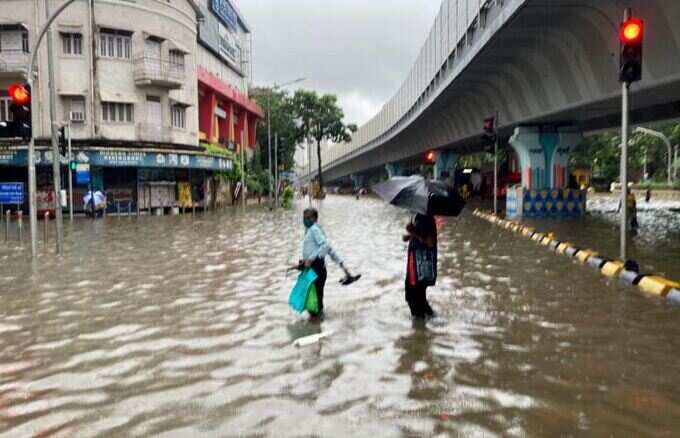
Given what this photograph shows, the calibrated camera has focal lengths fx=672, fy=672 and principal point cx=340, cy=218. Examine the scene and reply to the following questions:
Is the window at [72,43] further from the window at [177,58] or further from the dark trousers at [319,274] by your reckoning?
the dark trousers at [319,274]

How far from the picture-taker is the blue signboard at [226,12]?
5284 cm

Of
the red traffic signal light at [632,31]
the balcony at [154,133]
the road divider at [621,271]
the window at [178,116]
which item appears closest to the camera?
the road divider at [621,271]

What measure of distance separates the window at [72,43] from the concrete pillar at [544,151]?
73.4ft

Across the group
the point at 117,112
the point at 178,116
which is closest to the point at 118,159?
the point at 117,112

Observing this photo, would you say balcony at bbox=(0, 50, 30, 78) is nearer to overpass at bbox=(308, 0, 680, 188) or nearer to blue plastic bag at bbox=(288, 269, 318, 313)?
overpass at bbox=(308, 0, 680, 188)

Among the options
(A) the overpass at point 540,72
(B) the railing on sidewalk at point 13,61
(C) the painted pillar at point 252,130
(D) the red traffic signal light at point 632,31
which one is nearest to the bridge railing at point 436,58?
(A) the overpass at point 540,72

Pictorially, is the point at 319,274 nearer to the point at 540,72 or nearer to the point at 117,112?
the point at 540,72

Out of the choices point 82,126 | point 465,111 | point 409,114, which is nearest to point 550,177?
point 465,111

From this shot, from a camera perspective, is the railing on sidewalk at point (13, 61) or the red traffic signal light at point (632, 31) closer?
the red traffic signal light at point (632, 31)

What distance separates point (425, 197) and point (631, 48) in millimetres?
5872

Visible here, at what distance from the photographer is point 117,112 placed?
35.8m

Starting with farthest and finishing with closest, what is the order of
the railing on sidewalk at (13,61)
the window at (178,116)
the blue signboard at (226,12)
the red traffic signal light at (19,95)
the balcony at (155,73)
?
the blue signboard at (226,12), the window at (178,116), the balcony at (155,73), the railing on sidewalk at (13,61), the red traffic signal light at (19,95)

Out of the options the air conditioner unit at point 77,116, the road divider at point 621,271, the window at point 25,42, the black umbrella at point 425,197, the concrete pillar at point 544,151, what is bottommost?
the road divider at point 621,271

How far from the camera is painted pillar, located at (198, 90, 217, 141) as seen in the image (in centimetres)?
4819
